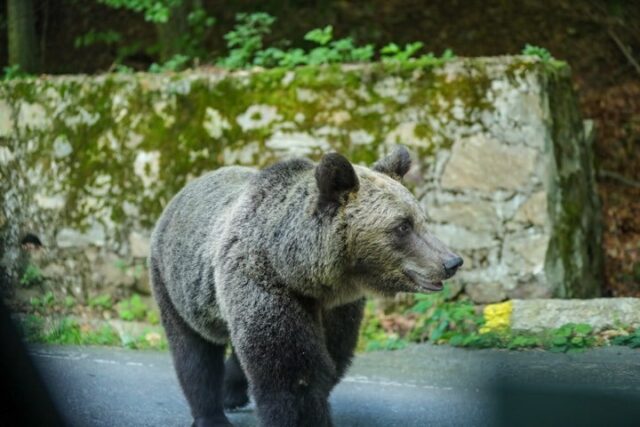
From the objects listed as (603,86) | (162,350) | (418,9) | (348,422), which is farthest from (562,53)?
(348,422)

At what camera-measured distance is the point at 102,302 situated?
30.9ft

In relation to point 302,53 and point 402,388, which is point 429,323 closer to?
point 402,388

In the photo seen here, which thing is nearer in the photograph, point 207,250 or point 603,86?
point 207,250

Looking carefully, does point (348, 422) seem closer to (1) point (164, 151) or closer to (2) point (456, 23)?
(1) point (164, 151)

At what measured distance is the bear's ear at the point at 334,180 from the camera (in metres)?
4.34

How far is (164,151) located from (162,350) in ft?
7.63

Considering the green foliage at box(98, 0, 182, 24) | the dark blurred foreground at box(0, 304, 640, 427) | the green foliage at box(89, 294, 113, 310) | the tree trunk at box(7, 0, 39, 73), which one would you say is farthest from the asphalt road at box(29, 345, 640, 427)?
the tree trunk at box(7, 0, 39, 73)

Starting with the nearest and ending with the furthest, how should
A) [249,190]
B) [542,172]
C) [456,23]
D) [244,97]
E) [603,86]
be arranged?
[249,190] → [542,172] → [244,97] → [603,86] → [456,23]

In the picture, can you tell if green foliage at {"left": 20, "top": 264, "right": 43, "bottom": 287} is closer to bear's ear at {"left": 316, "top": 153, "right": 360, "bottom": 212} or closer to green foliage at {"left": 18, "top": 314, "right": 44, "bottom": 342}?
green foliage at {"left": 18, "top": 314, "right": 44, "bottom": 342}

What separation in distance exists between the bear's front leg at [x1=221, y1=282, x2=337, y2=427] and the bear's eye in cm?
61

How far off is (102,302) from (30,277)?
26.3 ft

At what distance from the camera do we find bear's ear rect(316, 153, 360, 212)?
434 cm

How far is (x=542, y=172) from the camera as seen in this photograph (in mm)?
8398

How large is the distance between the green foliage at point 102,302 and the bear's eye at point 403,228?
18.6ft
